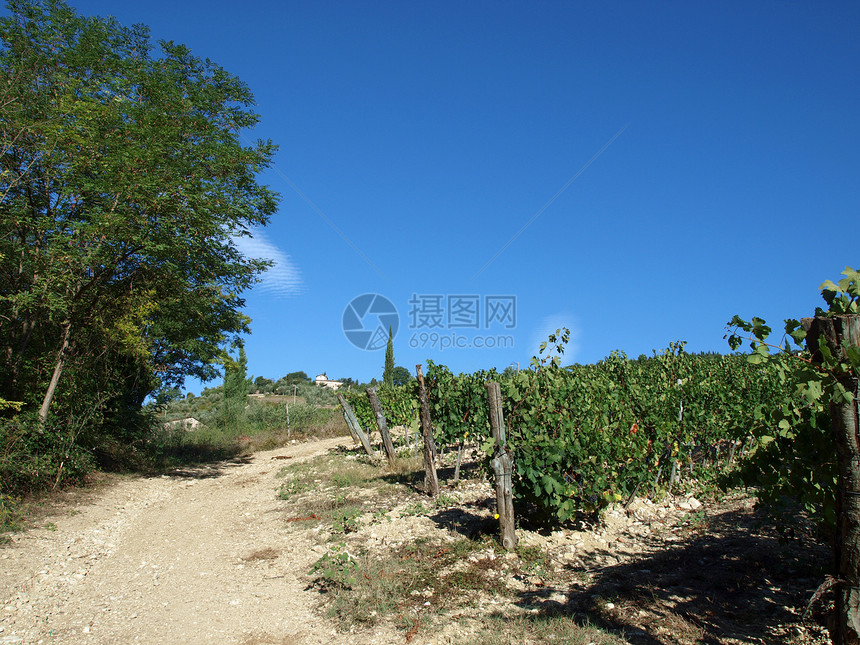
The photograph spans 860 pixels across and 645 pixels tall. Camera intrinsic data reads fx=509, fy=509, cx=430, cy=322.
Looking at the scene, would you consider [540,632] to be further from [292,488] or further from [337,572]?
[292,488]

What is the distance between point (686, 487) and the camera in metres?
7.32

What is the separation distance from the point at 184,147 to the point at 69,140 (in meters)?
1.90

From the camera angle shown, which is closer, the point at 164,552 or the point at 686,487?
the point at 164,552

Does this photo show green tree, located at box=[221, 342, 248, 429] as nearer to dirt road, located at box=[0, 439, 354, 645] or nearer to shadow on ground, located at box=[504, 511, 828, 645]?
dirt road, located at box=[0, 439, 354, 645]

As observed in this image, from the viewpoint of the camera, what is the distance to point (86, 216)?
10141mm

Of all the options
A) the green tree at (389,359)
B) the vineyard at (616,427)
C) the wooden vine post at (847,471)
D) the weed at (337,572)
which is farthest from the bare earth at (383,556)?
the green tree at (389,359)

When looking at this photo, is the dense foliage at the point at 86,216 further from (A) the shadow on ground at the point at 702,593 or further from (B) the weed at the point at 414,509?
(A) the shadow on ground at the point at 702,593

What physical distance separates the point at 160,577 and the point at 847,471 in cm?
585

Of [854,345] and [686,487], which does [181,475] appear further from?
[854,345]

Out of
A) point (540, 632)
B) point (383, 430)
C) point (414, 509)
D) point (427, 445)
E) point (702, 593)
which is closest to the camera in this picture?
point (540, 632)

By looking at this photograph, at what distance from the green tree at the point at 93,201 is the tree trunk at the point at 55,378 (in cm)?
3

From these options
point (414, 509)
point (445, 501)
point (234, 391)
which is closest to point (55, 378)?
point (414, 509)

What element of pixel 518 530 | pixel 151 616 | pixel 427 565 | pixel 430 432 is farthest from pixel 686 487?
pixel 151 616

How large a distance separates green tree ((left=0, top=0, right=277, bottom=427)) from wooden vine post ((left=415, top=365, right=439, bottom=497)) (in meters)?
5.45
